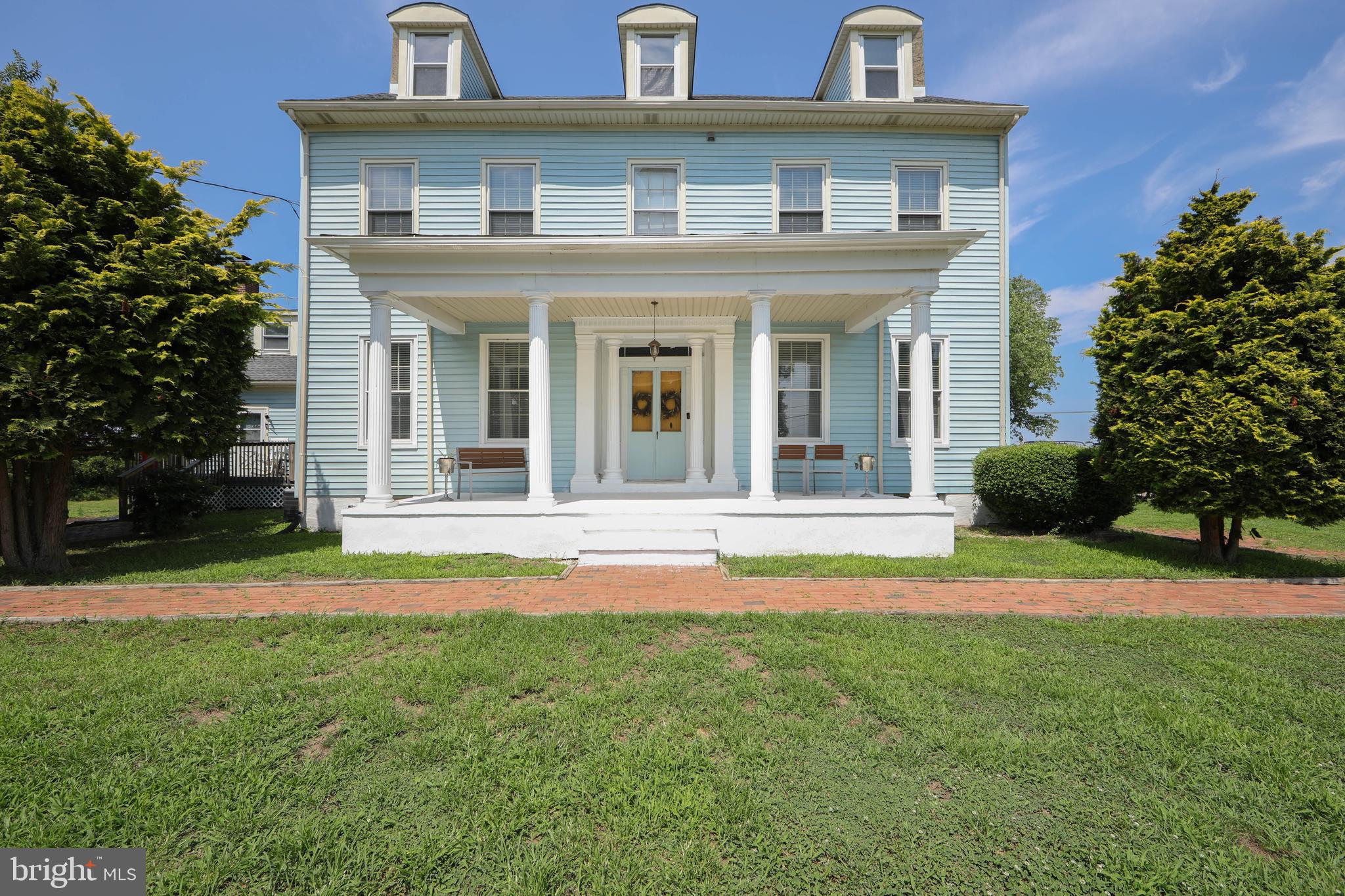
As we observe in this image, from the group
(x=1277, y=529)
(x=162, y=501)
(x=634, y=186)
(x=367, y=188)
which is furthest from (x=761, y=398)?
(x=1277, y=529)

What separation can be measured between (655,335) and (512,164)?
14.9 feet

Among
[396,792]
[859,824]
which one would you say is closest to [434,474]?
[396,792]

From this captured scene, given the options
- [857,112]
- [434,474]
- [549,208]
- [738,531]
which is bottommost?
[738,531]

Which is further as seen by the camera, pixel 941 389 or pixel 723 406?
pixel 941 389

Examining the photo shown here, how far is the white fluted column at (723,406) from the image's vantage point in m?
10.4

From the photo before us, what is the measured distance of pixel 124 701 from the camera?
3346 mm

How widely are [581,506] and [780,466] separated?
4.36 meters

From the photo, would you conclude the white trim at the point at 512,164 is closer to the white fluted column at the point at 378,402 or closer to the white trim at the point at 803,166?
the white fluted column at the point at 378,402

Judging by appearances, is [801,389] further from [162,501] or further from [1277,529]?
[162,501]

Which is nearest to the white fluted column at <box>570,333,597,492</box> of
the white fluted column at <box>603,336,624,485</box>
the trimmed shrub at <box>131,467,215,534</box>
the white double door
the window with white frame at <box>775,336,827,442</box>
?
the white fluted column at <box>603,336,624,485</box>

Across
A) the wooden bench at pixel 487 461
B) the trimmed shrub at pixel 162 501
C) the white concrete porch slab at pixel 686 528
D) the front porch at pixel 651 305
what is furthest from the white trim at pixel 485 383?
the trimmed shrub at pixel 162 501

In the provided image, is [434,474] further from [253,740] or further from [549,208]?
[253,740]

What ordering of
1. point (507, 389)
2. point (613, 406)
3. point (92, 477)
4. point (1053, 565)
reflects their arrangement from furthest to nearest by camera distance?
point (92, 477)
point (507, 389)
point (613, 406)
point (1053, 565)

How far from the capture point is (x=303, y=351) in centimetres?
1075
